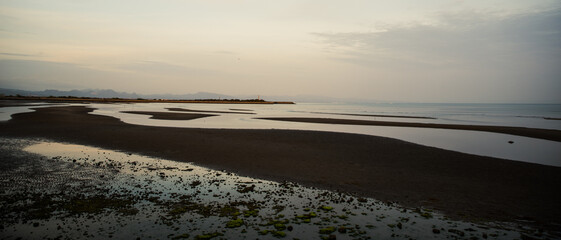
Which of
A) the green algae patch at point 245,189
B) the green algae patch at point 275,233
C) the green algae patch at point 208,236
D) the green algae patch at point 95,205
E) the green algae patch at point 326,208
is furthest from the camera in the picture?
the green algae patch at point 245,189

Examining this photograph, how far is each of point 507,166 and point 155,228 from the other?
17242 mm

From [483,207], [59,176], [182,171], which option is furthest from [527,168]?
[59,176]

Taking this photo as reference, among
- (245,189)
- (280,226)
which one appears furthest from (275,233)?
(245,189)

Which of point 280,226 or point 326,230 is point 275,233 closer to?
point 280,226

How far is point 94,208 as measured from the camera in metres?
9.34

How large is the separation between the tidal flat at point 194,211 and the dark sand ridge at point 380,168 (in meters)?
1.32

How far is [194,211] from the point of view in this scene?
9.34 m

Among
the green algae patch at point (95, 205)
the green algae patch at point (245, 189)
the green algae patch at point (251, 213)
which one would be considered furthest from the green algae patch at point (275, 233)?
the green algae patch at point (95, 205)

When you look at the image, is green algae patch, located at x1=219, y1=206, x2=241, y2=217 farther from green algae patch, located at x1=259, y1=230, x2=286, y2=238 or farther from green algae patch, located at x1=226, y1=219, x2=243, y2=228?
Result: green algae patch, located at x1=259, y1=230, x2=286, y2=238

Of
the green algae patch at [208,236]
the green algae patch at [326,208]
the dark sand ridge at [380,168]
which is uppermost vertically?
the dark sand ridge at [380,168]

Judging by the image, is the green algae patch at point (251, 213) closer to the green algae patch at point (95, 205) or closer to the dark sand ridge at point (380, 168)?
the green algae patch at point (95, 205)

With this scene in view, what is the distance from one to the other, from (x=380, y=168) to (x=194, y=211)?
10.1 meters

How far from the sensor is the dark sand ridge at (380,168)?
10656 mm

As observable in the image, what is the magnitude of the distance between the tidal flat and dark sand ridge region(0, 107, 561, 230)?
1.32 m
